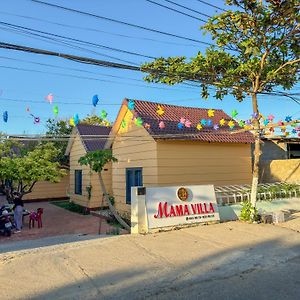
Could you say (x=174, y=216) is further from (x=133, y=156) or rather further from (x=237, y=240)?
(x=133, y=156)

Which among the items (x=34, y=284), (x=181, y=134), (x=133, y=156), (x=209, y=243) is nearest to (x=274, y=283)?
(x=209, y=243)

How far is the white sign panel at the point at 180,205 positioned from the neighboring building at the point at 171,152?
3078 mm

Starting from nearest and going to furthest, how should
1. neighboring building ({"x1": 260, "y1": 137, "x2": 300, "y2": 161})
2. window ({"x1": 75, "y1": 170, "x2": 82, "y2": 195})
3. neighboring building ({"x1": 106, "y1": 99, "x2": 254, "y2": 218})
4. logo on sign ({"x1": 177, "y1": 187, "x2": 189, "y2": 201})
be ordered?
logo on sign ({"x1": 177, "y1": 187, "x2": 189, "y2": 201})
neighboring building ({"x1": 106, "y1": 99, "x2": 254, "y2": 218})
neighboring building ({"x1": 260, "y1": 137, "x2": 300, "y2": 161})
window ({"x1": 75, "y1": 170, "x2": 82, "y2": 195})

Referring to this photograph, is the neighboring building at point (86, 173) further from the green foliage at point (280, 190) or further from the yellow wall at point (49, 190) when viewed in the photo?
the green foliage at point (280, 190)

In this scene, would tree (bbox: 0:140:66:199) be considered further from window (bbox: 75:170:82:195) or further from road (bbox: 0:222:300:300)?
road (bbox: 0:222:300:300)

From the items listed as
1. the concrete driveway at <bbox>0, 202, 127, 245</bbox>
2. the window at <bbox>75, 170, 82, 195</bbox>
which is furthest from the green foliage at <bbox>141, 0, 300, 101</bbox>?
the window at <bbox>75, 170, 82, 195</bbox>

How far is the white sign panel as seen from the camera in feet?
31.2

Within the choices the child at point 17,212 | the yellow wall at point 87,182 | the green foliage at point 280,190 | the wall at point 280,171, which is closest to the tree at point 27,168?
the child at point 17,212

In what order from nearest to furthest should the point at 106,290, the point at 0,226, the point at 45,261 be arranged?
the point at 106,290 → the point at 45,261 → the point at 0,226

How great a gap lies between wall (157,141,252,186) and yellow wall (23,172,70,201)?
14.6m

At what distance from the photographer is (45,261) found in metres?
6.86

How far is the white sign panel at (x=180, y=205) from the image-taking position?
950cm

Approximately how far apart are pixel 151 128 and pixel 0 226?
22.8 feet

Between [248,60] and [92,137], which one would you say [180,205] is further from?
[92,137]
